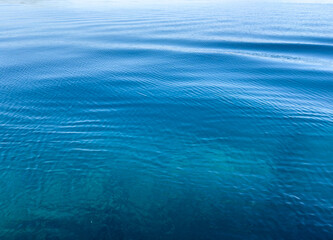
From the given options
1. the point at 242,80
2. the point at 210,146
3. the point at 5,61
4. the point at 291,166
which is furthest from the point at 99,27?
the point at 291,166

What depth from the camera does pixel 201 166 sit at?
34.3m

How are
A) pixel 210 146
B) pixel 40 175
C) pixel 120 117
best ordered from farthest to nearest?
pixel 120 117 → pixel 210 146 → pixel 40 175

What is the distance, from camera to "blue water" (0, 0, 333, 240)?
87.1ft

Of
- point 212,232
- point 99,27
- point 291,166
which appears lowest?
point 212,232

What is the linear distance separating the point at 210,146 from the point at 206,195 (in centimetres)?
976

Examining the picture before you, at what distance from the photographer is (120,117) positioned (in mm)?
43969

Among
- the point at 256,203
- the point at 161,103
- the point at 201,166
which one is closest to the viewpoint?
the point at 256,203

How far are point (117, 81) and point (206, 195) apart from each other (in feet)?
117

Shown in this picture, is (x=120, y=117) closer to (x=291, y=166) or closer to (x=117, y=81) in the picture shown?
(x=117, y=81)

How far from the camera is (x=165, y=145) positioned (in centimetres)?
3806

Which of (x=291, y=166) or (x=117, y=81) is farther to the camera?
(x=117, y=81)

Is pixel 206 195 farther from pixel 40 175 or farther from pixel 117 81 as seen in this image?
pixel 117 81

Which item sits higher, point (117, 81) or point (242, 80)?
point (242, 80)

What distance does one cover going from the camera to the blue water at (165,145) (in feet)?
87.1
